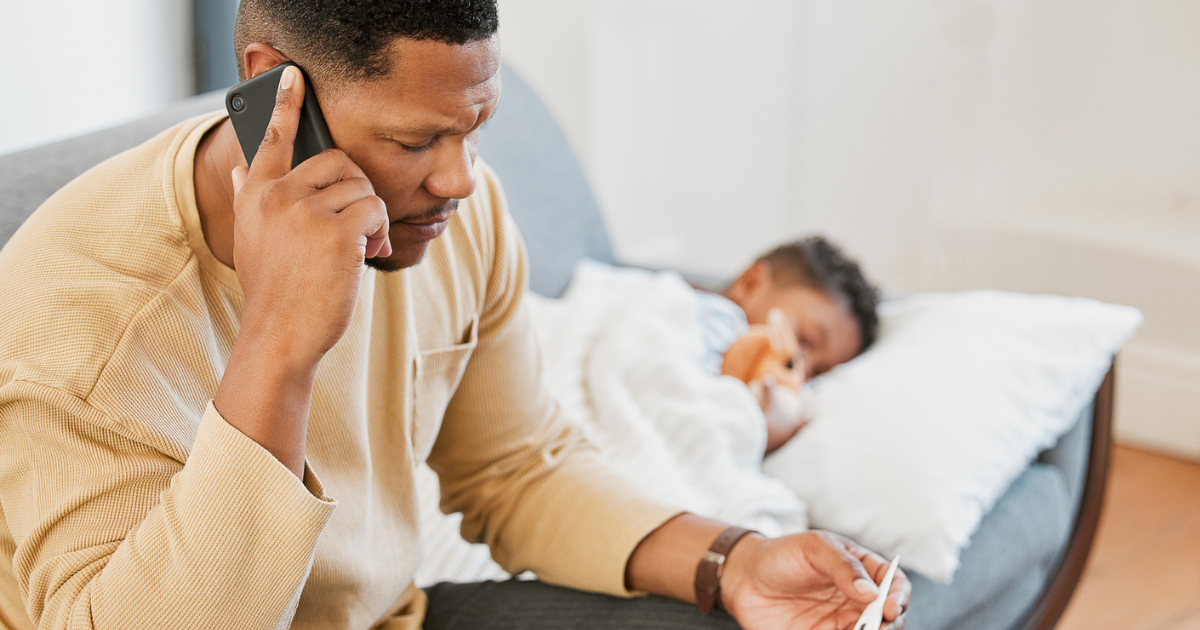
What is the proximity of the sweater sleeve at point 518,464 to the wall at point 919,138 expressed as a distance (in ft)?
5.08

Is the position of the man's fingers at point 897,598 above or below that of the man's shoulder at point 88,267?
below

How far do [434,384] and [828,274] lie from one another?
111cm

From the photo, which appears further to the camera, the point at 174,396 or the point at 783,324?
the point at 783,324

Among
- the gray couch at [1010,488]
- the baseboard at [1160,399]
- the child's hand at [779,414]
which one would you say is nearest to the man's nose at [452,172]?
the gray couch at [1010,488]

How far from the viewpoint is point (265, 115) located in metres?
0.72

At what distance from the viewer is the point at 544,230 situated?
180 cm

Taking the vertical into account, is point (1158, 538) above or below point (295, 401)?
below

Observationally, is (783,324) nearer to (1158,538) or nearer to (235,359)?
(1158,538)

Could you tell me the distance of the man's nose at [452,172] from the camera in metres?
0.76

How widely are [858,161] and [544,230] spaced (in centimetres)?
121

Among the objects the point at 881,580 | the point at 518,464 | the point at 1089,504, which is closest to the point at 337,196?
the point at 518,464

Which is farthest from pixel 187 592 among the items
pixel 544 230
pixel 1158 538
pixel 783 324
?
pixel 1158 538

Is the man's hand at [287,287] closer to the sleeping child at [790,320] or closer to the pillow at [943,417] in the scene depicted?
the pillow at [943,417]

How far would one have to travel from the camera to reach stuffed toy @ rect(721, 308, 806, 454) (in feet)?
5.18
